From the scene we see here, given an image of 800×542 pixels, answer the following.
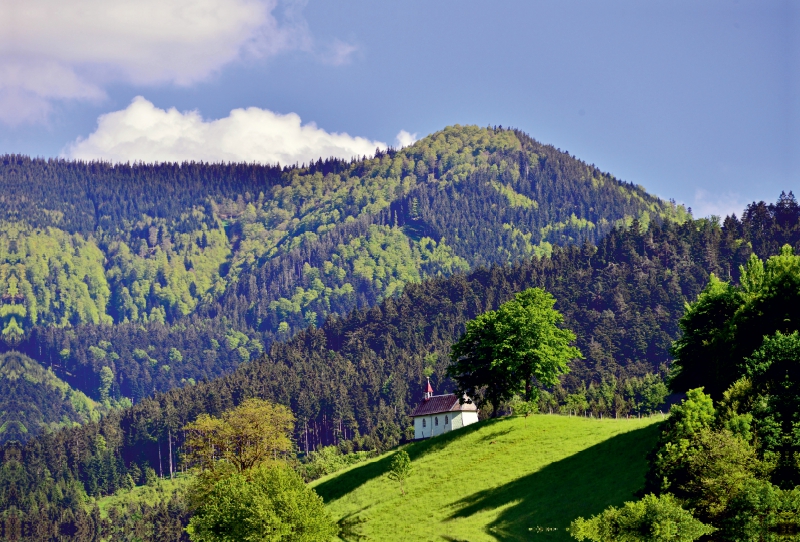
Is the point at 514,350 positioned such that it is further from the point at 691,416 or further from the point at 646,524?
the point at 646,524

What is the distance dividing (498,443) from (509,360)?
1238cm

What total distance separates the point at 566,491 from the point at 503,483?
9.35 m

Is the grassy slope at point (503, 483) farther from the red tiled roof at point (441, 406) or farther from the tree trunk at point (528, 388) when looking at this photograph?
the red tiled roof at point (441, 406)

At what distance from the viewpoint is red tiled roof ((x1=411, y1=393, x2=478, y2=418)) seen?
152 m

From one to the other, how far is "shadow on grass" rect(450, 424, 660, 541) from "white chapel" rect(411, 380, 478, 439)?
185ft

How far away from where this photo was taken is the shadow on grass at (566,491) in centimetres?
7919

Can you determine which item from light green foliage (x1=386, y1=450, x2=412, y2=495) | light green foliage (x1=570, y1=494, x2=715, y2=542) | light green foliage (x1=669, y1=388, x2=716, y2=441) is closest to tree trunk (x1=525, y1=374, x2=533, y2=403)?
light green foliage (x1=386, y1=450, x2=412, y2=495)

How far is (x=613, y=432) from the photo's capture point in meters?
100

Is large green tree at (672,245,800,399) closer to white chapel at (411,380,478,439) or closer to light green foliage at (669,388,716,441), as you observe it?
light green foliage at (669,388,716,441)

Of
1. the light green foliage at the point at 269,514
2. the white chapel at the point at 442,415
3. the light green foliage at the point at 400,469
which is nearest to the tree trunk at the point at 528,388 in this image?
the light green foliage at the point at 400,469

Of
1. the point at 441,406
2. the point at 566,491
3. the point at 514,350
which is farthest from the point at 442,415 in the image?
the point at 566,491

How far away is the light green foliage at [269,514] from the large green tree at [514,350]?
35.8 meters

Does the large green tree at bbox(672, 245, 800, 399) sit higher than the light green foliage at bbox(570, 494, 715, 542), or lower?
higher

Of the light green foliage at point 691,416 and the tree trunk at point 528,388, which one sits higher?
the tree trunk at point 528,388
